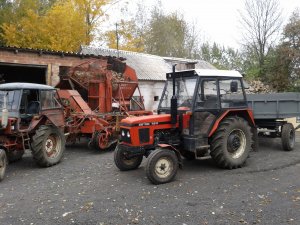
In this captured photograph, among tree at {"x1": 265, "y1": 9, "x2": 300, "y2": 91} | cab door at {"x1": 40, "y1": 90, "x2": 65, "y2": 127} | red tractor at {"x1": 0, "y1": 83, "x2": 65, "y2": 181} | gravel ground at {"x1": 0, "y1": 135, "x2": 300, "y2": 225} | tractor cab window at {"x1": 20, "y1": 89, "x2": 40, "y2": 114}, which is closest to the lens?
gravel ground at {"x1": 0, "y1": 135, "x2": 300, "y2": 225}

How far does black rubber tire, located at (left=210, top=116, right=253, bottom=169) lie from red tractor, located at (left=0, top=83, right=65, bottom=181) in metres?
3.92

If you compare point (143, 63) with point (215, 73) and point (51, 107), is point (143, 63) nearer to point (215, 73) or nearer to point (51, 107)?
point (51, 107)

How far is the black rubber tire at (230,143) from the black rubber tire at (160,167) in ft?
3.56

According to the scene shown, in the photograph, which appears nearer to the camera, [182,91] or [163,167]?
[163,167]

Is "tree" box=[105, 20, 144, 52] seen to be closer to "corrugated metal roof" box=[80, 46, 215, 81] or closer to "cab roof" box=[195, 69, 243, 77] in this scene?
"corrugated metal roof" box=[80, 46, 215, 81]

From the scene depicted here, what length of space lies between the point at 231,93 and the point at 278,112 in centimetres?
280

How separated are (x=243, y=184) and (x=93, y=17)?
77.5ft

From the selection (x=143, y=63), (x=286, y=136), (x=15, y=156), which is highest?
(x=143, y=63)

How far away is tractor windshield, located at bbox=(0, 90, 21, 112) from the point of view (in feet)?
26.1

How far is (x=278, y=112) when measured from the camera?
9539 millimetres

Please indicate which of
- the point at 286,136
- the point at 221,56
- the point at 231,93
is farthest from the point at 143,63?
the point at 221,56

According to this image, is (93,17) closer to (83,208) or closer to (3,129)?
(3,129)

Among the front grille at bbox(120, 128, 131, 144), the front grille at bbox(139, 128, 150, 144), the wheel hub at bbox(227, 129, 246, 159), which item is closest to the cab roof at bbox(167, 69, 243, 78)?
the wheel hub at bbox(227, 129, 246, 159)

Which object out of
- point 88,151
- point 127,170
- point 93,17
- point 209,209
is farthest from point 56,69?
point 93,17
